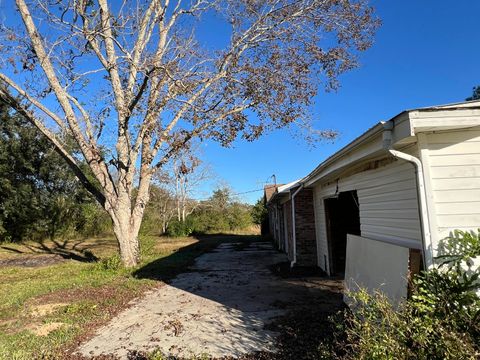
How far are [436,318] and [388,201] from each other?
2.37m

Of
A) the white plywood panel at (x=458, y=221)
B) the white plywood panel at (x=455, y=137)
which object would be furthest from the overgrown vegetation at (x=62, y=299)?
the white plywood panel at (x=455, y=137)

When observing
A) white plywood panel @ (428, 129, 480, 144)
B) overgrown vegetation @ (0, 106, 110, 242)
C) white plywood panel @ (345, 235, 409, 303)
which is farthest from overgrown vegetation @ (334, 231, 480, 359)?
overgrown vegetation @ (0, 106, 110, 242)

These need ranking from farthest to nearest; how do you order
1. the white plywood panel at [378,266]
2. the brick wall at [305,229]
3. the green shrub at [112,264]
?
the green shrub at [112,264], the brick wall at [305,229], the white plywood panel at [378,266]

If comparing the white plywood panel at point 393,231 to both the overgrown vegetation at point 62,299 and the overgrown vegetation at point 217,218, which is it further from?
the overgrown vegetation at point 217,218

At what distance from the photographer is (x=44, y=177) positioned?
84.1 feet

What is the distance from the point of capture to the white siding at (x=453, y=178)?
412 centimetres

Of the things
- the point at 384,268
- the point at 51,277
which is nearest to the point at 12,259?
the point at 51,277

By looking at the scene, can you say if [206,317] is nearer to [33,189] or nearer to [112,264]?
[112,264]

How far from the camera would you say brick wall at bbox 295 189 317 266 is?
12219 millimetres

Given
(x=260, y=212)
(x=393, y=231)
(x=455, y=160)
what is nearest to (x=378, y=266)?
(x=393, y=231)

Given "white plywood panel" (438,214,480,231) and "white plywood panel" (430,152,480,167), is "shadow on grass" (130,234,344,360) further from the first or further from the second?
"white plywood panel" (430,152,480,167)

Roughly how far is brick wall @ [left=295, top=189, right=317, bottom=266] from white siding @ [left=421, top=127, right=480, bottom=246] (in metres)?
8.31

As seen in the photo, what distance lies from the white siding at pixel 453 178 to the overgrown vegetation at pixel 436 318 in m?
0.21

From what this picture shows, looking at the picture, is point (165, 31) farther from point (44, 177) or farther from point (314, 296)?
point (44, 177)
